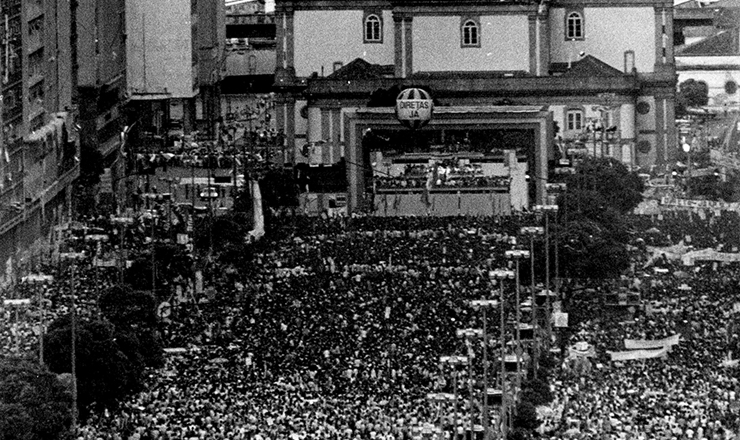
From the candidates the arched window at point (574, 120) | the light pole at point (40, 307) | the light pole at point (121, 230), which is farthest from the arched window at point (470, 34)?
the light pole at point (40, 307)

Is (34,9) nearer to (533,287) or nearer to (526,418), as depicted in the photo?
(533,287)

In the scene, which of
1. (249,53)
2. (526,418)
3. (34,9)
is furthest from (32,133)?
(249,53)

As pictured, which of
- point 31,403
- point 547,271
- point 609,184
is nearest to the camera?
point 31,403

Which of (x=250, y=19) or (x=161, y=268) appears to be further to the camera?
(x=250, y=19)

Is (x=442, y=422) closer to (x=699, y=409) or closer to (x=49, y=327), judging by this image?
(x=699, y=409)

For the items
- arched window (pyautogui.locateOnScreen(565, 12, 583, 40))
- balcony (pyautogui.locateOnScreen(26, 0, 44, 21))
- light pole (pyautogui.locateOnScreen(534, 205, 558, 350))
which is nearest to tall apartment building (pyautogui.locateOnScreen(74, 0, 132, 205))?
balcony (pyautogui.locateOnScreen(26, 0, 44, 21))

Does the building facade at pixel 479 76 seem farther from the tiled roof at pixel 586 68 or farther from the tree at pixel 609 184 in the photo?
the tree at pixel 609 184

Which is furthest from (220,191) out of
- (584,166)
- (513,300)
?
(513,300)
